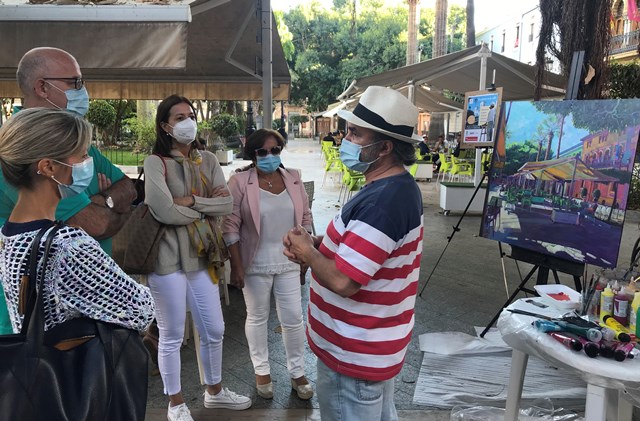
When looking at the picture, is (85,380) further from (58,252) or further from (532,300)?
(532,300)

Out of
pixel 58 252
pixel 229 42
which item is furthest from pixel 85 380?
pixel 229 42

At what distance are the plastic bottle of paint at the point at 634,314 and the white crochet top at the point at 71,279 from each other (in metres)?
2.06

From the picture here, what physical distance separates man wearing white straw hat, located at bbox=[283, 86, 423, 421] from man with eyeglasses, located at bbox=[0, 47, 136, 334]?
88 centimetres

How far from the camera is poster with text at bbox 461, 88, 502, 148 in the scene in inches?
200

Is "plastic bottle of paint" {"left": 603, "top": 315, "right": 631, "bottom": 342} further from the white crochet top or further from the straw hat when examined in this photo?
the white crochet top

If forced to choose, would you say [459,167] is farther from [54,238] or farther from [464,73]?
[54,238]

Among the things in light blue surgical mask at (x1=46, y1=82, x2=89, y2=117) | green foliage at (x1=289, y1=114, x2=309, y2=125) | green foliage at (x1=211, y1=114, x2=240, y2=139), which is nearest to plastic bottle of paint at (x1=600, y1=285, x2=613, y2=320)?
light blue surgical mask at (x1=46, y1=82, x2=89, y2=117)

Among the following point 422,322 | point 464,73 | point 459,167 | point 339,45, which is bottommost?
point 422,322

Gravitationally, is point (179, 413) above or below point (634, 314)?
below

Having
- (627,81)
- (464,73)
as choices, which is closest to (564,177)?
(627,81)

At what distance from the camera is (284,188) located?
10.1 ft

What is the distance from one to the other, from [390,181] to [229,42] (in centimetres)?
425

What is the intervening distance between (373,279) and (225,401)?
172cm

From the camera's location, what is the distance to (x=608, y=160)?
3.03 m
